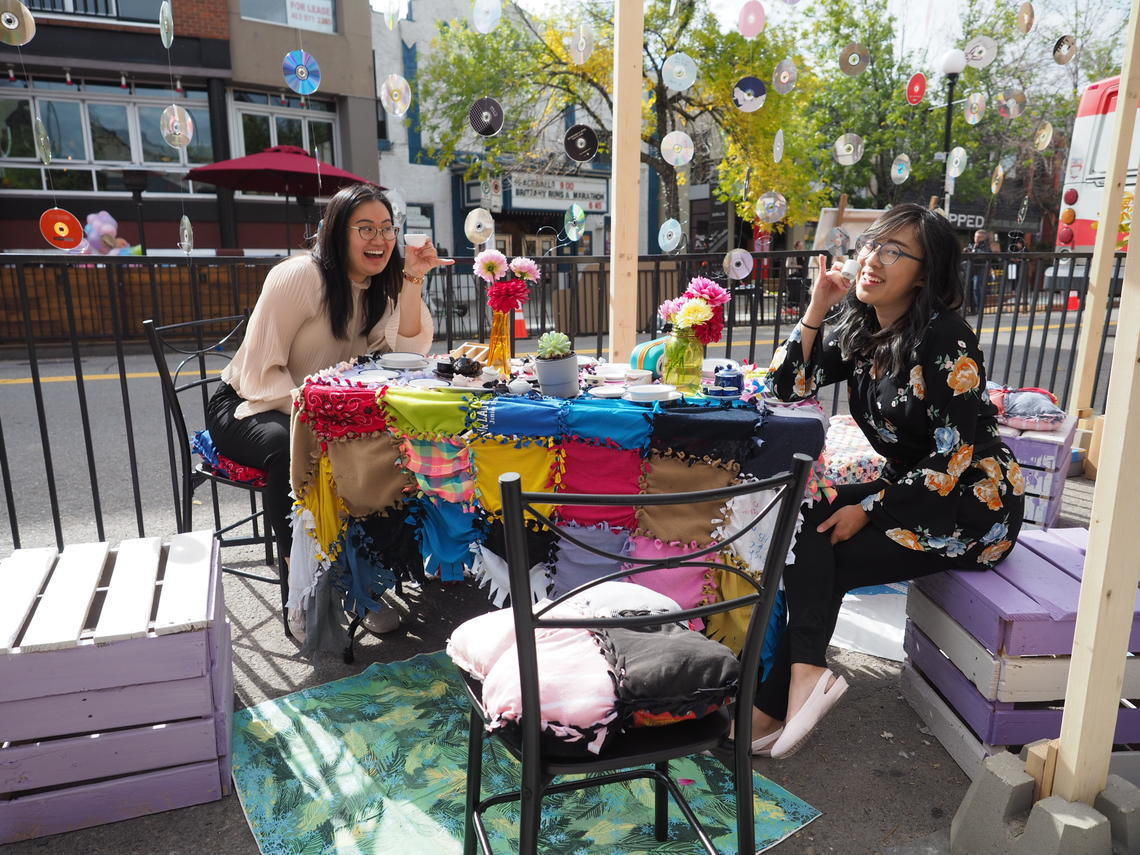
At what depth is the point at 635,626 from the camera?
1.26 metres

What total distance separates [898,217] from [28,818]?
2.92 metres

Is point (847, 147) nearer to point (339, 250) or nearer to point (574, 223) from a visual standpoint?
point (574, 223)

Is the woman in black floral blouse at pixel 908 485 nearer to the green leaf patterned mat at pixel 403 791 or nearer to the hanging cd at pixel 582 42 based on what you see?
the green leaf patterned mat at pixel 403 791

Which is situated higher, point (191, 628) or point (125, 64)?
point (125, 64)

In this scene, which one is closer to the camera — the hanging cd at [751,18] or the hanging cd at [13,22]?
the hanging cd at [13,22]

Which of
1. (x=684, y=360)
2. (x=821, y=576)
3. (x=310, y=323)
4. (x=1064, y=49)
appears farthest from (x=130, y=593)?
(x=1064, y=49)

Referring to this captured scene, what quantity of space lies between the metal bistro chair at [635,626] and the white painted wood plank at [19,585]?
123 cm

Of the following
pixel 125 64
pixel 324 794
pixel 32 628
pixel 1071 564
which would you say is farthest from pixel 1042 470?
pixel 125 64

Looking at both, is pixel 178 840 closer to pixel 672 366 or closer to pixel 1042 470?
pixel 672 366

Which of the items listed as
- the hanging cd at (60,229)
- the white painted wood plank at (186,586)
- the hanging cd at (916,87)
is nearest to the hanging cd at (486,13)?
the hanging cd at (60,229)

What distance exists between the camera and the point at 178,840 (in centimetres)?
196

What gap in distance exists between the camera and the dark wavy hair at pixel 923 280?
7.81ft

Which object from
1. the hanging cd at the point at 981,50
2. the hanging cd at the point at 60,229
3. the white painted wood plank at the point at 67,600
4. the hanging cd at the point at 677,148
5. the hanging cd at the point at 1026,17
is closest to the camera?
the white painted wood plank at the point at 67,600

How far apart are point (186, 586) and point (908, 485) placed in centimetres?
211
